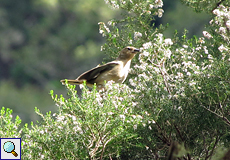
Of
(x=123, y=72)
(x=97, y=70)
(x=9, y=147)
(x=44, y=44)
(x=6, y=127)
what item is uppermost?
(x=44, y=44)

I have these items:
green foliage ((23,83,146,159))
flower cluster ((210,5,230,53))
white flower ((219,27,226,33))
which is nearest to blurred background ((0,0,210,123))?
flower cluster ((210,5,230,53))

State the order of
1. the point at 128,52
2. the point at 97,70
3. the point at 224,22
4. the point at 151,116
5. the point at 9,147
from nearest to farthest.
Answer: the point at 151,116 < the point at 9,147 < the point at 224,22 < the point at 128,52 < the point at 97,70

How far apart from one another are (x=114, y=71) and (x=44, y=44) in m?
34.1

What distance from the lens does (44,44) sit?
130ft

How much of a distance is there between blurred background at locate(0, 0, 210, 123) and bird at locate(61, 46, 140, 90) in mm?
22714

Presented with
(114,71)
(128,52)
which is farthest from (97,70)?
(128,52)

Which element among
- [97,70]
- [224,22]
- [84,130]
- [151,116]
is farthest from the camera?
[97,70]

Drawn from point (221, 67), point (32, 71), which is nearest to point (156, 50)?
point (221, 67)

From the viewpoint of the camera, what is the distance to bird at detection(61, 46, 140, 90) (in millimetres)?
6121

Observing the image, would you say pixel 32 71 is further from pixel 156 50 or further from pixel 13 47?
pixel 156 50

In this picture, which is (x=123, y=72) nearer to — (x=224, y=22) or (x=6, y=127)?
(x=224, y=22)

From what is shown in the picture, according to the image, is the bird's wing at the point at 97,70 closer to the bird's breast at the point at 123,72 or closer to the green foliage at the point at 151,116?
the bird's breast at the point at 123,72

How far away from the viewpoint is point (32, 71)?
1425 inches

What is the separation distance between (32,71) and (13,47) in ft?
17.1
